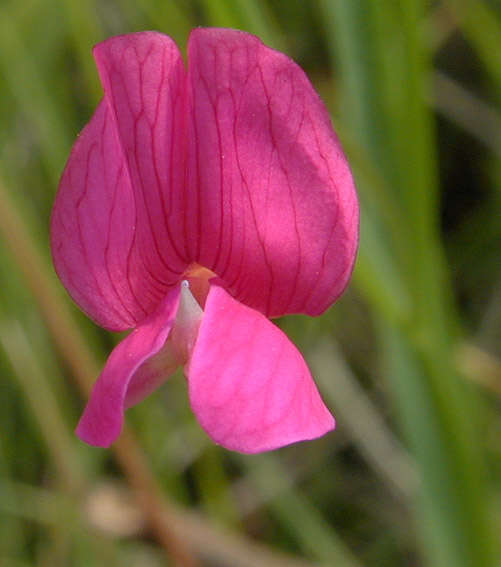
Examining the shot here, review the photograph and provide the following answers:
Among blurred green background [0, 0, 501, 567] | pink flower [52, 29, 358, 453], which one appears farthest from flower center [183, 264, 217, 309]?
blurred green background [0, 0, 501, 567]

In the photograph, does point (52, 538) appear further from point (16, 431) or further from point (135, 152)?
point (135, 152)

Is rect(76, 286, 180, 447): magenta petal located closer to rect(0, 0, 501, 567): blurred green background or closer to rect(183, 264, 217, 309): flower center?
rect(183, 264, 217, 309): flower center

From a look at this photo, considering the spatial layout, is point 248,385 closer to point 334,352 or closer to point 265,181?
point 265,181

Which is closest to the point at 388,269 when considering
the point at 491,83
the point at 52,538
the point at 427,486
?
the point at 427,486

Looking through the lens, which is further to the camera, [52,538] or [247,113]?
[52,538]

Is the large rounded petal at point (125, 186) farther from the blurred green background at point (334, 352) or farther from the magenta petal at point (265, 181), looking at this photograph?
the blurred green background at point (334, 352)
